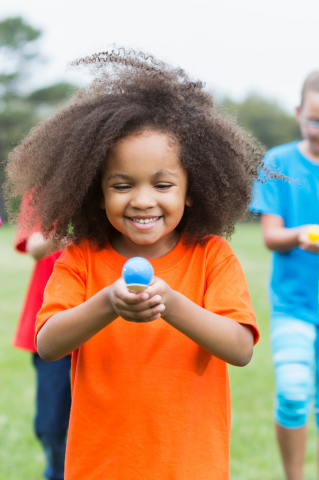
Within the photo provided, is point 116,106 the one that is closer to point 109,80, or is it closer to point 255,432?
point 109,80

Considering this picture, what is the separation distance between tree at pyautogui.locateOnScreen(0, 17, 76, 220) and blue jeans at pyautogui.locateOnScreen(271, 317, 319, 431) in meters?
36.3

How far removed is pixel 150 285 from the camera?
5.01 ft

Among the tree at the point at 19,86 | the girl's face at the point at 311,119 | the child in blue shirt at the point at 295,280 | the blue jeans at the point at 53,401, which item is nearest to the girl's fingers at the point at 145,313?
the child in blue shirt at the point at 295,280

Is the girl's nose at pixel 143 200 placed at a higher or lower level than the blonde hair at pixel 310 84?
lower

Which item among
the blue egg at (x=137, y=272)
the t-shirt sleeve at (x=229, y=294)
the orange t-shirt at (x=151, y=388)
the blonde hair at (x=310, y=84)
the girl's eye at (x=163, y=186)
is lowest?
the orange t-shirt at (x=151, y=388)

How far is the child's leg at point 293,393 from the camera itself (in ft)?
9.96

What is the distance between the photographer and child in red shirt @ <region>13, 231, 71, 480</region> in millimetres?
3143

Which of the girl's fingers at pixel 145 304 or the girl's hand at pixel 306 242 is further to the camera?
the girl's hand at pixel 306 242

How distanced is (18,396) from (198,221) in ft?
11.1

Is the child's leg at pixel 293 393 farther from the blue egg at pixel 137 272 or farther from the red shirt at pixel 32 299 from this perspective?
the blue egg at pixel 137 272

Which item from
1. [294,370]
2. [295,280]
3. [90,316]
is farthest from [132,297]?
[295,280]

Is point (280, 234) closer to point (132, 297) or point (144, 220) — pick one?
point (144, 220)

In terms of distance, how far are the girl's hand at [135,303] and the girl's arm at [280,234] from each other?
5.10 feet

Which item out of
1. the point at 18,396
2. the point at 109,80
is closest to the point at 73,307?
the point at 109,80
